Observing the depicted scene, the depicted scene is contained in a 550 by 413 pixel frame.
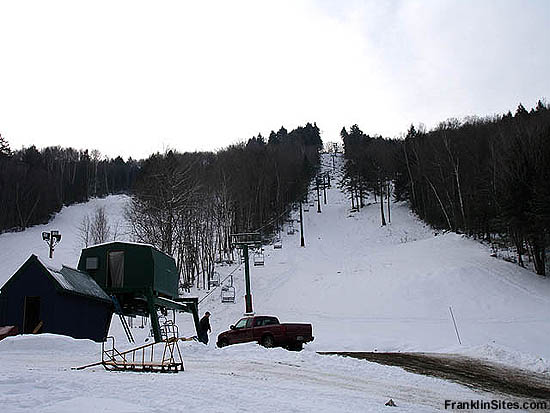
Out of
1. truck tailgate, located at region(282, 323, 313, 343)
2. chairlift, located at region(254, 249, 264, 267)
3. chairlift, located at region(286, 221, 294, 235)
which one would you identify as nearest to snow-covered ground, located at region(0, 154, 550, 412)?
chairlift, located at region(254, 249, 264, 267)

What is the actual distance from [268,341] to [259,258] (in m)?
29.6

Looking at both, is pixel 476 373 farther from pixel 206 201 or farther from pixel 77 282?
pixel 206 201

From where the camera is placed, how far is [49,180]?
82.1m

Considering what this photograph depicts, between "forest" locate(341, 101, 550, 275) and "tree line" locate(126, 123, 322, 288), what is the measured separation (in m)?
14.8

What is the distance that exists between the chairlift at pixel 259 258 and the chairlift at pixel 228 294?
7059 millimetres

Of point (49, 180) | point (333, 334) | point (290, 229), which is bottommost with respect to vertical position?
point (333, 334)

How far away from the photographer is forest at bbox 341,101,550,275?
3316 centimetres

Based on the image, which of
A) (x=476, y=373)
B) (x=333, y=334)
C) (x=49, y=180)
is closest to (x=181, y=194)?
(x=333, y=334)

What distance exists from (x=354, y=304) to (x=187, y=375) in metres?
21.3

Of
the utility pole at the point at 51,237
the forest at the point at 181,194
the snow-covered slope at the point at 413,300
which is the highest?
the forest at the point at 181,194

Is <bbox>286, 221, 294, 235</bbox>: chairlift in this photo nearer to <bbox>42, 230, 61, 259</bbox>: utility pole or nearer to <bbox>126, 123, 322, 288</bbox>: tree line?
<bbox>126, 123, 322, 288</bbox>: tree line

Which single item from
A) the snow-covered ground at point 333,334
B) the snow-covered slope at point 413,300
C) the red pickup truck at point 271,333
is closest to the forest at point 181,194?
the snow-covered ground at point 333,334

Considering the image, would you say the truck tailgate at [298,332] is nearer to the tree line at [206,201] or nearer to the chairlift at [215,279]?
the tree line at [206,201]

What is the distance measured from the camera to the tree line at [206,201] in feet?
134
